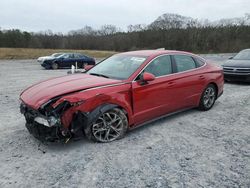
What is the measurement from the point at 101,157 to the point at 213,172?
158 centimetres

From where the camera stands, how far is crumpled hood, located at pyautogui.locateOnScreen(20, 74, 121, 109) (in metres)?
3.87

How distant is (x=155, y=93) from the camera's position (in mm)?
4746

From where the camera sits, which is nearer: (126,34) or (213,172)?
(213,172)

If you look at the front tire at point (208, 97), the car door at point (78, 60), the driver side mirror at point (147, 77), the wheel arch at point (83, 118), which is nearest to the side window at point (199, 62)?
the front tire at point (208, 97)

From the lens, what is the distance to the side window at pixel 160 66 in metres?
4.82

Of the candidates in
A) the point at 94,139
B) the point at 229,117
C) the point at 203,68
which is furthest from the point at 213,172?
the point at 203,68

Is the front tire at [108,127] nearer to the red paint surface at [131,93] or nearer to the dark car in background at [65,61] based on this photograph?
the red paint surface at [131,93]

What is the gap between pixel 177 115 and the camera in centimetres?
579

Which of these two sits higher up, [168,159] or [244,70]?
[244,70]

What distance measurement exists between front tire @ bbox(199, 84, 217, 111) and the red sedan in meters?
0.11

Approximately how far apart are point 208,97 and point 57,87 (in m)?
3.86

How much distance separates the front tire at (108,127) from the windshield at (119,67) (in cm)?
73

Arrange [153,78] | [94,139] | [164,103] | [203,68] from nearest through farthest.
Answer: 1. [94,139]
2. [153,78]
3. [164,103]
4. [203,68]

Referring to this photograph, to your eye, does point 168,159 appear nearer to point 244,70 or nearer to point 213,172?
point 213,172
